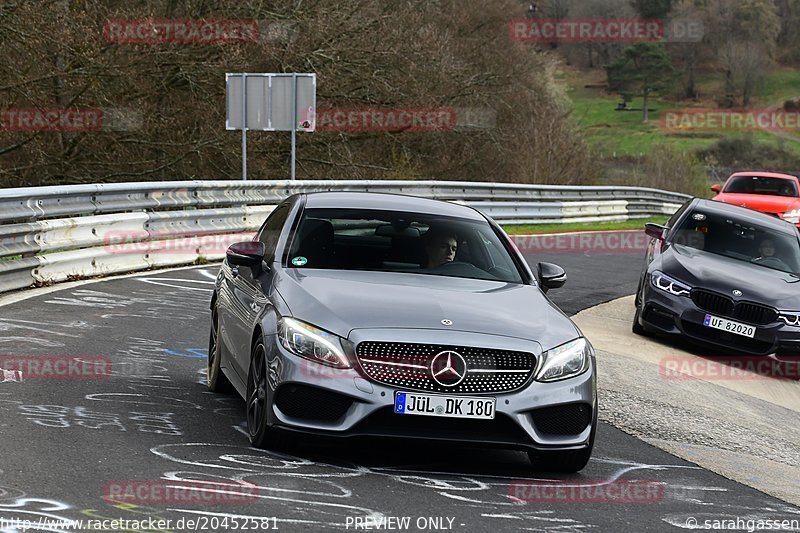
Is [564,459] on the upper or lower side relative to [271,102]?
lower

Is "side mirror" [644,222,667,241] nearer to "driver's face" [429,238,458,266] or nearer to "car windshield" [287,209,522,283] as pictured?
"car windshield" [287,209,522,283]

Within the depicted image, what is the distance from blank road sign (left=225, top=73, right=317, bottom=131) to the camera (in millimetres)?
24297

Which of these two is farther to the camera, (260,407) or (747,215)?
(747,215)

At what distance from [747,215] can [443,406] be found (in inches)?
369

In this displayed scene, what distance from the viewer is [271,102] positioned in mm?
24703

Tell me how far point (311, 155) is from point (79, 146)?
21.8ft

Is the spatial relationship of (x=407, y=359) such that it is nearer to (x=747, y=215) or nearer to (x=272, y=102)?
(x=747, y=215)

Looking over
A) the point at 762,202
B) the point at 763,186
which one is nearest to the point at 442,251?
the point at 762,202

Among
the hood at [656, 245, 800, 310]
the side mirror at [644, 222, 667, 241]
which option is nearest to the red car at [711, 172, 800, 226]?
the side mirror at [644, 222, 667, 241]

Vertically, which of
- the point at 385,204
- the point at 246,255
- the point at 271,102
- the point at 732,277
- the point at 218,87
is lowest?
the point at 732,277

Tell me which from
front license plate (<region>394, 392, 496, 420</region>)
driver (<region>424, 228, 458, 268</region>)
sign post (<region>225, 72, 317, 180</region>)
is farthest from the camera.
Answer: sign post (<region>225, 72, 317, 180</region>)

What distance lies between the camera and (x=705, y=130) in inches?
5384

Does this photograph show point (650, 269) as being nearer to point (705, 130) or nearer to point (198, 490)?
point (198, 490)

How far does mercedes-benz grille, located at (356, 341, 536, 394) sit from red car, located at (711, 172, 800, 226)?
2076 cm
